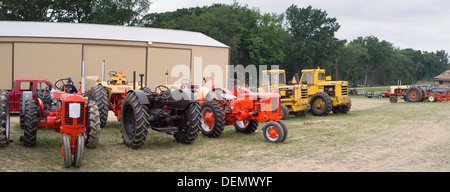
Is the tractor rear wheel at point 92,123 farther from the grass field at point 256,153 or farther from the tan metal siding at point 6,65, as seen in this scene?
the tan metal siding at point 6,65

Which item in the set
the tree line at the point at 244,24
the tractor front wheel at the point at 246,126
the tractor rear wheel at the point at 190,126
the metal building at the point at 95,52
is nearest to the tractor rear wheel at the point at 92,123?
the tractor rear wheel at the point at 190,126

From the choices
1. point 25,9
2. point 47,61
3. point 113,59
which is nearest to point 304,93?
→ point 113,59

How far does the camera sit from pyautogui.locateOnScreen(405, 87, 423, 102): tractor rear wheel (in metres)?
25.5

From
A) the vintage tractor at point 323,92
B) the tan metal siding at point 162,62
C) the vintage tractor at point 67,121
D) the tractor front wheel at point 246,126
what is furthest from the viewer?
the tan metal siding at point 162,62

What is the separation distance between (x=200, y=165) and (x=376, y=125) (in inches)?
316

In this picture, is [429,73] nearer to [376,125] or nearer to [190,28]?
[190,28]

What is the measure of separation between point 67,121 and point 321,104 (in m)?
11.8

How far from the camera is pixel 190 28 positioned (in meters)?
47.5

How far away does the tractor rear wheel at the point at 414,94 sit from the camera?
25536 millimetres

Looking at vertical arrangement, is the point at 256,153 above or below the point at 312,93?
below

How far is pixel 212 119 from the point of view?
33.1 feet

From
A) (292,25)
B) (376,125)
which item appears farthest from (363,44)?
(376,125)

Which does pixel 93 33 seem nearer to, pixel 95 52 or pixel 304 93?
pixel 95 52

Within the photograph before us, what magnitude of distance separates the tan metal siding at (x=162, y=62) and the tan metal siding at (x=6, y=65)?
719 cm
